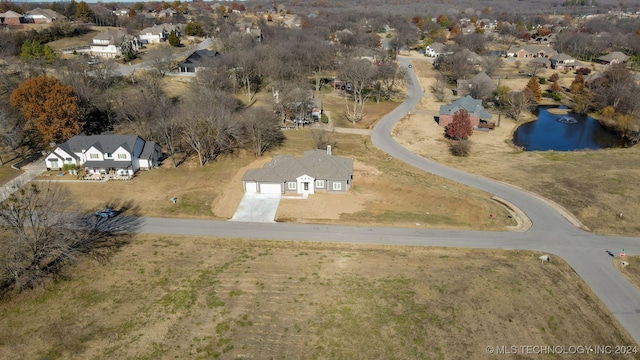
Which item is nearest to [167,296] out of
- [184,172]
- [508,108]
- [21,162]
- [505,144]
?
[184,172]

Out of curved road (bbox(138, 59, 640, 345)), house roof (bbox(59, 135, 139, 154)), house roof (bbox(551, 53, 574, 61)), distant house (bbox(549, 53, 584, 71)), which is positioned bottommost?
curved road (bbox(138, 59, 640, 345))

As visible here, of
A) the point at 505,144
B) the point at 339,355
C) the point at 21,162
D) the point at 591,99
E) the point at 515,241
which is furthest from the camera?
the point at 591,99

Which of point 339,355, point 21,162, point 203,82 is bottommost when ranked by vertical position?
point 339,355

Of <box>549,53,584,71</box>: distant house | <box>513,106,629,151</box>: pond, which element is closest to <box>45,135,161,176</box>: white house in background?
<box>513,106,629,151</box>: pond

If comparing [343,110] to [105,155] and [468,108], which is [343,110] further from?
[105,155]

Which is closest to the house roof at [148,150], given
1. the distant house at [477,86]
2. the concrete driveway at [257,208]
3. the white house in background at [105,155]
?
the white house in background at [105,155]

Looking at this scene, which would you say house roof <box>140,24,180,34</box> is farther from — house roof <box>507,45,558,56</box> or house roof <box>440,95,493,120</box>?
house roof <box>507,45,558,56</box>

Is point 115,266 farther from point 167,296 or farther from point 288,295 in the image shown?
point 288,295
